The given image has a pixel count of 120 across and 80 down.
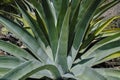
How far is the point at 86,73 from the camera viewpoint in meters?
1.84

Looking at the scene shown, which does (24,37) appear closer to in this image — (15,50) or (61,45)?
(15,50)

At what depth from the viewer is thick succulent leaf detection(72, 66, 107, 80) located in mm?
1693

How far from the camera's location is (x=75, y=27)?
216cm

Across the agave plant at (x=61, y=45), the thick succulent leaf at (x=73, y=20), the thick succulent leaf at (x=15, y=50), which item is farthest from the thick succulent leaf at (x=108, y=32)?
the thick succulent leaf at (x=15, y=50)

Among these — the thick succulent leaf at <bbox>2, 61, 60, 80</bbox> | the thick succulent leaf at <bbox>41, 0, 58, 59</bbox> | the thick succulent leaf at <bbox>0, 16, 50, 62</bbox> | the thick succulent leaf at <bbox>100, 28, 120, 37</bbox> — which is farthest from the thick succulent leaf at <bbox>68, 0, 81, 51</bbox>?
the thick succulent leaf at <bbox>100, 28, 120, 37</bbox>

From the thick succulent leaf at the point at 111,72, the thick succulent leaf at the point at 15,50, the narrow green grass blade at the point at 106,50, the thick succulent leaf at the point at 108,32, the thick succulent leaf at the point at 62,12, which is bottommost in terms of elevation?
the thick succulent leaf at the point at 108,32

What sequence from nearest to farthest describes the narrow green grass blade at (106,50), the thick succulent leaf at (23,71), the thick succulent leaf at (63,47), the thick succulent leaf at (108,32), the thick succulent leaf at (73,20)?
1. the thick succulent leaf at (23,71)
2. the thick succulent leaf at (63,47)
3. the narrow green grass blade at (106,50)
4. the thick succulent leaf at (73,20)
5. the thick succulent leaf at (108,32)

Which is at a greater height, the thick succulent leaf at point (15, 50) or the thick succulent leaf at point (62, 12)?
the thick succulent leaf at point (62, 12)

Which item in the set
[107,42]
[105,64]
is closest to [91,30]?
[105,64]

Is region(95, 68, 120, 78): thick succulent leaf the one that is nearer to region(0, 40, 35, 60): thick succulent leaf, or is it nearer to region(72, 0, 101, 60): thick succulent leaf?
region(72, 0, 101, 60): thick succulent leaf

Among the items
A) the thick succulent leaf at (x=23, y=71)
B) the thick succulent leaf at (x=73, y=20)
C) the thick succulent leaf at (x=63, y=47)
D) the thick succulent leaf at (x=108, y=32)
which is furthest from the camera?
the thick succulent leaf at (x=108, y=32)

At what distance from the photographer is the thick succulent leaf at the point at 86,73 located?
66.6 inches

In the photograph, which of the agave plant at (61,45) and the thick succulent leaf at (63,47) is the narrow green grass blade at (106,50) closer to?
the agave plant at (61,45)

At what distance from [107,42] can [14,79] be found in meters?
0.86
